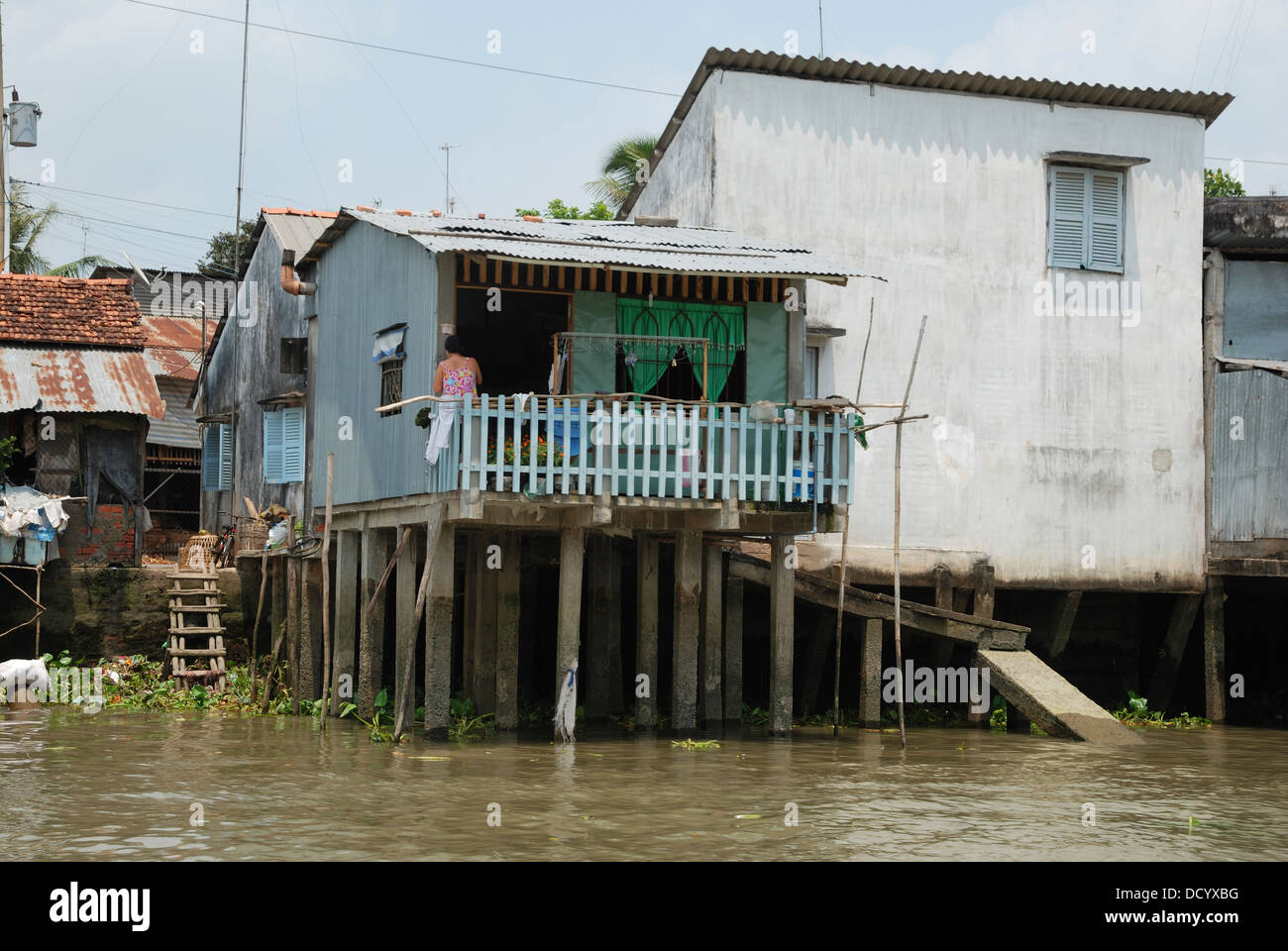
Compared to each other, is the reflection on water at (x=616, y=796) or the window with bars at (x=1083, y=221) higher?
the window with bars at (x=1083, y=221)

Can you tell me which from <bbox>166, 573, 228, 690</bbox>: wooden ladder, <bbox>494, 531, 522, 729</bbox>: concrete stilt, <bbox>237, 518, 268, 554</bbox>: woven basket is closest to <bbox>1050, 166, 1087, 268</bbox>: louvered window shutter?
<bbox>494, 531, 522, 729</bbox>: concrete stilt

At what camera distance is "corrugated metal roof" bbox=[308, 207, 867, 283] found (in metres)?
15.1

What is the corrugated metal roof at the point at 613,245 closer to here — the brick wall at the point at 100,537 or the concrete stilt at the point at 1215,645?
the brick wall at the point at 100,537

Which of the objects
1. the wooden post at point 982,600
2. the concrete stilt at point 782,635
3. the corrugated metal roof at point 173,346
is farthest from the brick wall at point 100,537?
the wooden post at point 982,600

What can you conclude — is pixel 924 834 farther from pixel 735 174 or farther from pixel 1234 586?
pixel 1234 586

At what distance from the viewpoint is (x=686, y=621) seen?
16.8m

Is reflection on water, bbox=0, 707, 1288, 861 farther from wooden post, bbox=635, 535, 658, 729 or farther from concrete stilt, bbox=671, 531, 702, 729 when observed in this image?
wooden post, bbox=635, 535, 658, 729

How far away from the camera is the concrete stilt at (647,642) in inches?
679

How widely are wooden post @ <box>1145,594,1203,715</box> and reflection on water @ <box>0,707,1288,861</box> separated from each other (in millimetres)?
3396

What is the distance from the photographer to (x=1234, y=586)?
69.4ft

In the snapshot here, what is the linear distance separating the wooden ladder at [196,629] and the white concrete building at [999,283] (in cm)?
821

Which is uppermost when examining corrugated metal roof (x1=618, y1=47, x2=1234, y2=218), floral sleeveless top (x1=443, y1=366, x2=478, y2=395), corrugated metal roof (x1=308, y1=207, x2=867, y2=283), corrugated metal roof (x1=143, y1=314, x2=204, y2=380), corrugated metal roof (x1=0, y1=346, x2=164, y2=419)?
corrugated metal roof (x1=618, y1=47, x2=1234, y2=218)

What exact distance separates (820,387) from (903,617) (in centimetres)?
315

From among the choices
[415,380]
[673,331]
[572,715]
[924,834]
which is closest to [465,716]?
[572,715]
